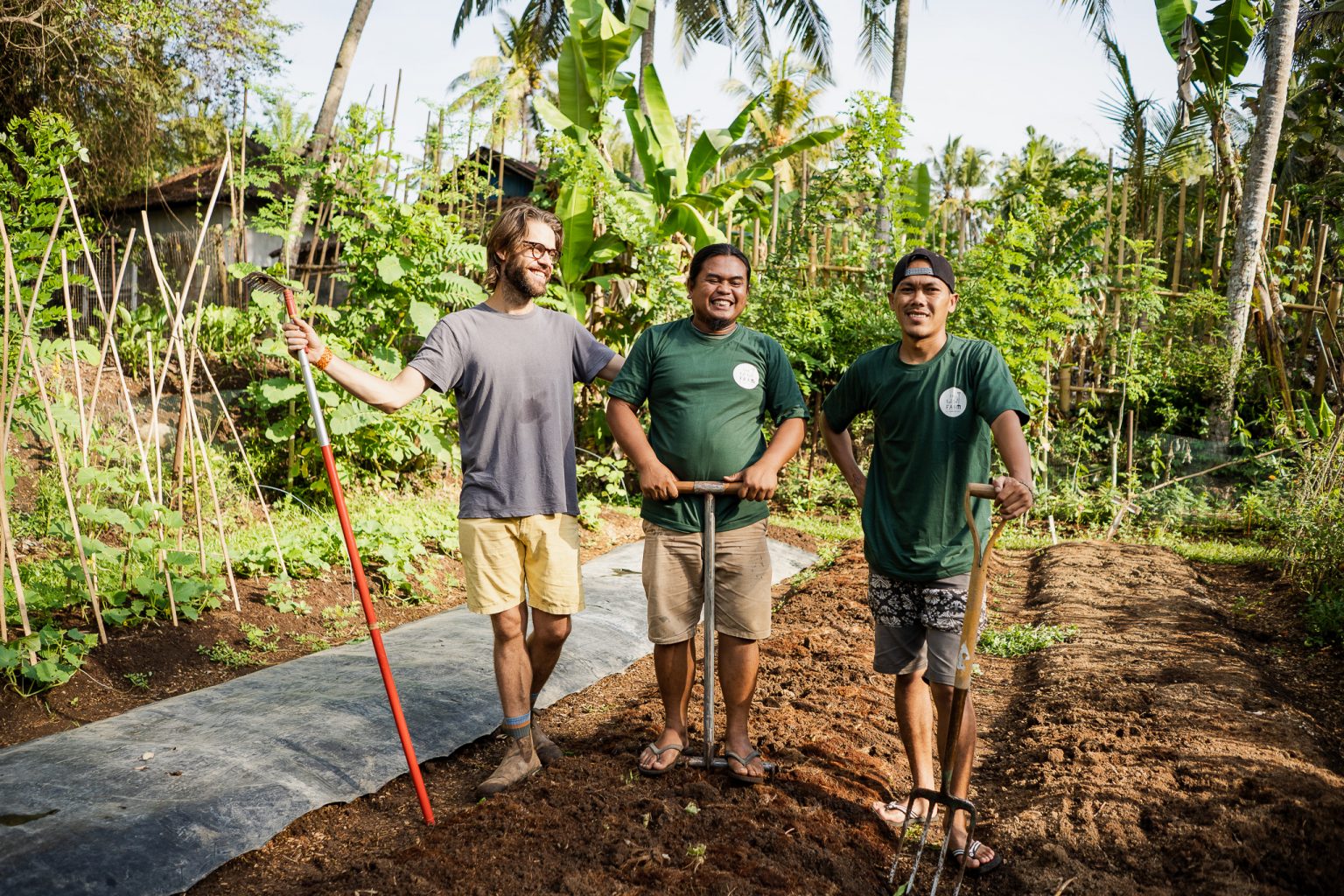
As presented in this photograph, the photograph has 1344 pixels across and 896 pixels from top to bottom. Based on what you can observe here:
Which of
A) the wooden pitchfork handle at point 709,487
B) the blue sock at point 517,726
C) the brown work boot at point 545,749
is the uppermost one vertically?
the wooden pitchfork handle at point 709,487

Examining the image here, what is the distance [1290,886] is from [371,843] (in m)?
2.61

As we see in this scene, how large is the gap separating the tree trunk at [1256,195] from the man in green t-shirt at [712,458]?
8397 mm

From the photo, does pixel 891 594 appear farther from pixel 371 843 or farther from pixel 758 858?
pixel 371 843

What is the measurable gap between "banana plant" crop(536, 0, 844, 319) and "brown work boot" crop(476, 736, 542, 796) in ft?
18.1

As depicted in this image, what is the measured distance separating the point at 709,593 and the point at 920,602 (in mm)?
676

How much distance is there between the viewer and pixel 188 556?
4.57 m

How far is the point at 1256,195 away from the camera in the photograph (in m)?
9.95

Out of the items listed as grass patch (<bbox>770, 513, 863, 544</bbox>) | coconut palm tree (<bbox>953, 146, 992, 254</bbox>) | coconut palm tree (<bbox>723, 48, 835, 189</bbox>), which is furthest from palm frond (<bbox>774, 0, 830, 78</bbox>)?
coconut palm tree (<bbox>953, 146, 992, 254</bbox>)

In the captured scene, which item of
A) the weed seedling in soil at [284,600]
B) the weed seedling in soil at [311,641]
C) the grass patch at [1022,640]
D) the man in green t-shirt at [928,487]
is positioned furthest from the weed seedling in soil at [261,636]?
the grass patch at [1022,640]

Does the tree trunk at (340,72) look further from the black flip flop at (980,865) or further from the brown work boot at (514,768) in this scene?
the black flip flop at (980,865)

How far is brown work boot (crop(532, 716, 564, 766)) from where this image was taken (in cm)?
345

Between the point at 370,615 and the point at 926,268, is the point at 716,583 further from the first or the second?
the point at 926,268

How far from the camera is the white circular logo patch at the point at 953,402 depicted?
9.23 ft

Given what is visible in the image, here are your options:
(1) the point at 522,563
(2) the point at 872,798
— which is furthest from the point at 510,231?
(2) the point at 872,798
